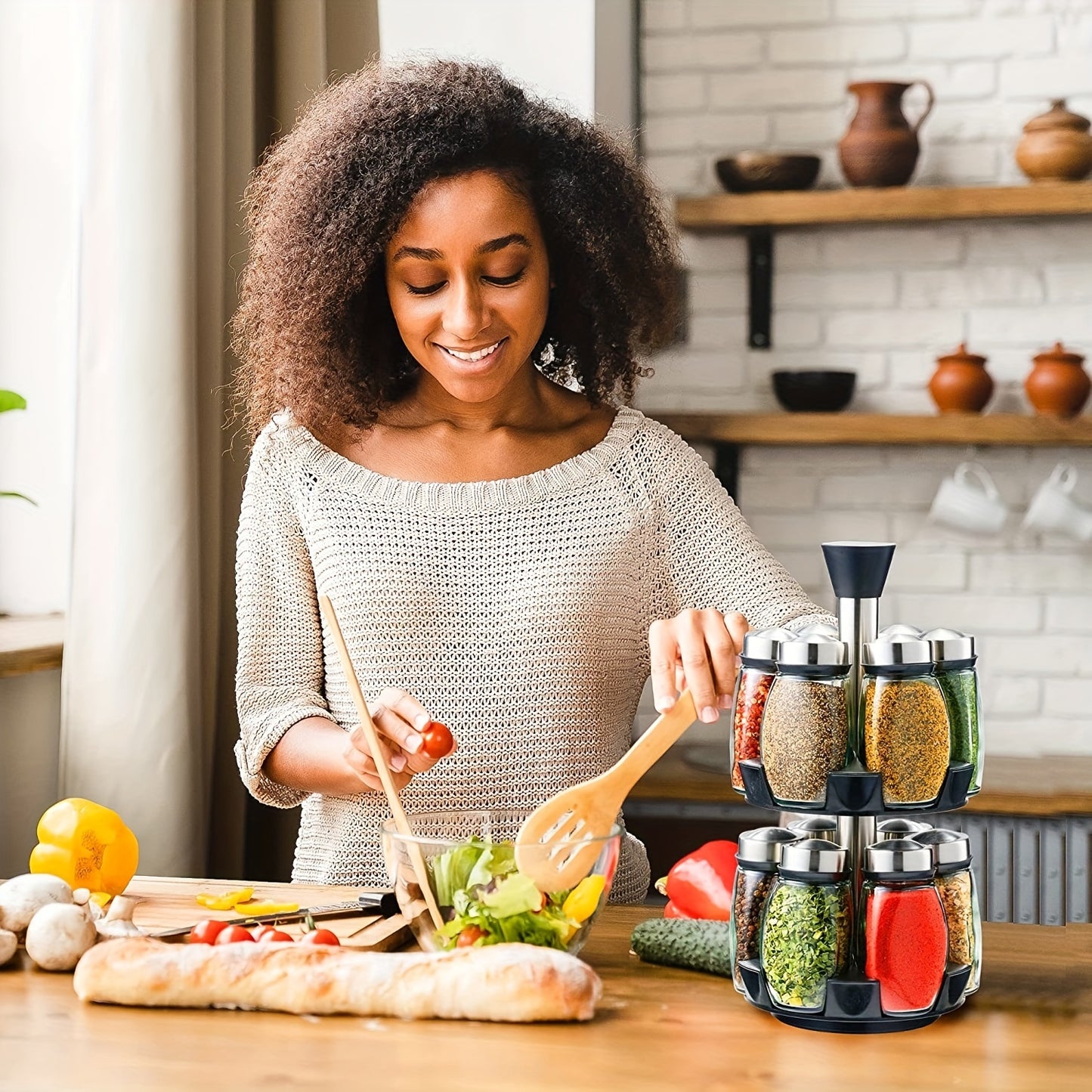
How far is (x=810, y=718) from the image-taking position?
999mm

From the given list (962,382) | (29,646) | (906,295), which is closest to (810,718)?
(29,646)

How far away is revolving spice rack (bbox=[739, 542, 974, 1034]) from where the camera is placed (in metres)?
0.99

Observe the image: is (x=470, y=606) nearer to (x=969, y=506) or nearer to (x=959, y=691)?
(x=959, y=691)

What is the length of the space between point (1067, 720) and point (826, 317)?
3.37ft

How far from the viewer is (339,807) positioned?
1.71 meters

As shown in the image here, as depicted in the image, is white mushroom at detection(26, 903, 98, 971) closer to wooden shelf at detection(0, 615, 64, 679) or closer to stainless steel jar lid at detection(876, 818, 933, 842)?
stainless steel jar lid at detection(876, 818, 933, 842)

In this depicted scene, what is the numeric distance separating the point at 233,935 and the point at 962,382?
7.44ft

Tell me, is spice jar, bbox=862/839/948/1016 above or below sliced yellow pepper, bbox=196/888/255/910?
above

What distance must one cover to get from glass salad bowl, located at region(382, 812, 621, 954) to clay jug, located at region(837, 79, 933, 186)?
2.25m

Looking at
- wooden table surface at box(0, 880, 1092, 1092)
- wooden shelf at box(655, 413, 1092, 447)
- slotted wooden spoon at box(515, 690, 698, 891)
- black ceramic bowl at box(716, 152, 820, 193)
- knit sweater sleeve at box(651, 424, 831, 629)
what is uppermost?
black ceramic bowl at box(716, 152, 820, 193)

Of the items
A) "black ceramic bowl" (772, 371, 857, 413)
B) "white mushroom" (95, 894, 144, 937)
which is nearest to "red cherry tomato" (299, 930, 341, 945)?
"white mushroom" (95, 894, 144, 937)

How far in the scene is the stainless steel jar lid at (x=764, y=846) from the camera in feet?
3.28

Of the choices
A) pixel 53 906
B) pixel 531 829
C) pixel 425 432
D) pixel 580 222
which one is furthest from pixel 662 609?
pixel 53 906

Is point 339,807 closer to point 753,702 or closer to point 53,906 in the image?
point 53,906
